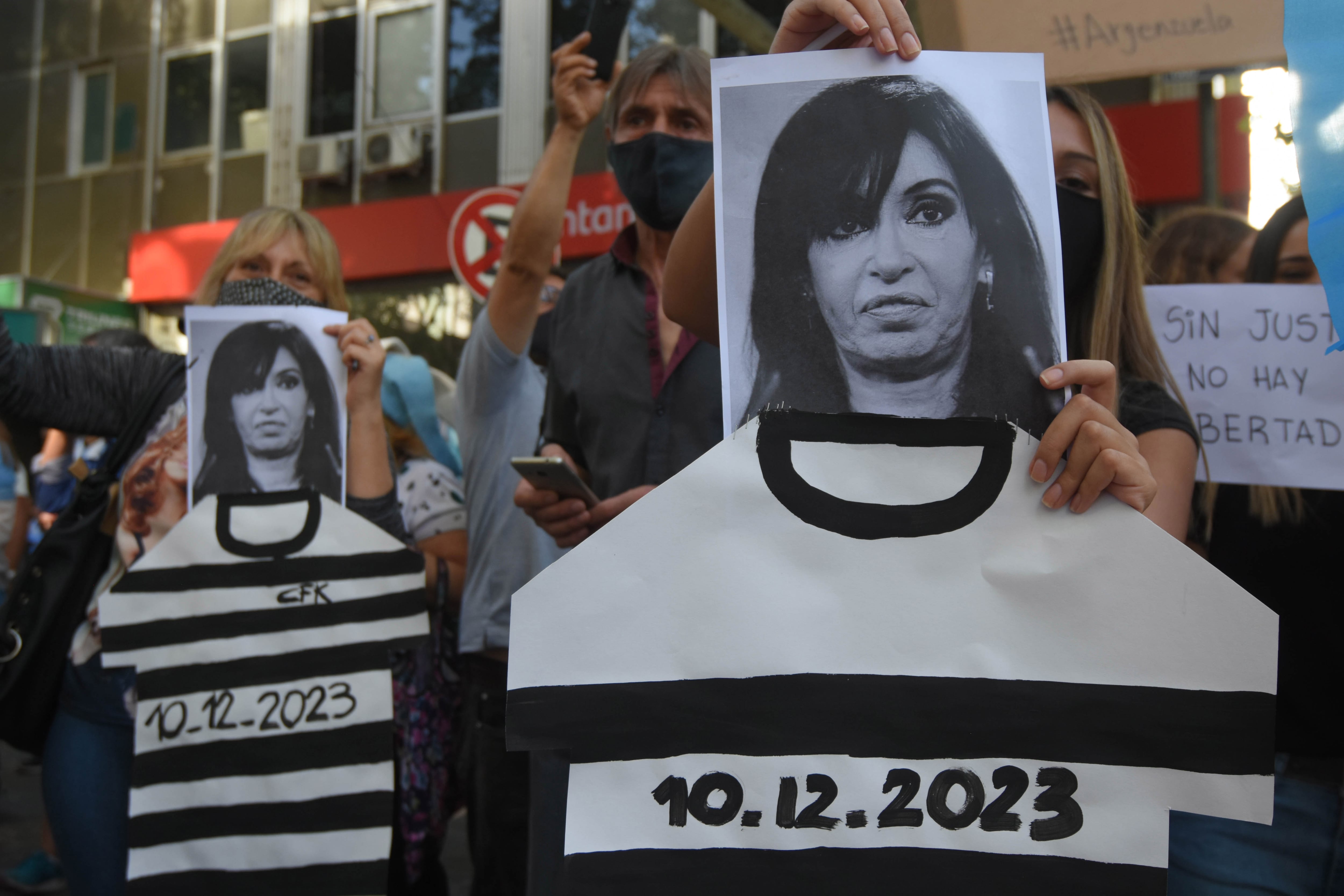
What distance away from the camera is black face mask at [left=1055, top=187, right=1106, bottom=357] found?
4.36ft

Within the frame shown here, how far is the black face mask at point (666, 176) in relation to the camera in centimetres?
178

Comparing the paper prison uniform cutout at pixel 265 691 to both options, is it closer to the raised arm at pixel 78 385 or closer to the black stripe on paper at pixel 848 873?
the raised arm at pixel 78 385

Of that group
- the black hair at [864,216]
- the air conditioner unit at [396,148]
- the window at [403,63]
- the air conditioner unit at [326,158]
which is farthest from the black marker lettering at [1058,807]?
the air conditioner unit at [326,158]

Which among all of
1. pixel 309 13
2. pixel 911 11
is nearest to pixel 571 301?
pixel 911 11

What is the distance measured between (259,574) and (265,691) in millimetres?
200

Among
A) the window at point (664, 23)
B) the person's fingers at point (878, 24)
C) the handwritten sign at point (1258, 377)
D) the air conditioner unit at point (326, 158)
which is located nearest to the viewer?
the person's fingers at point (878, 24)

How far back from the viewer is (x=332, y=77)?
11.1 meters

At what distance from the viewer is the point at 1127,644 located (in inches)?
34.9

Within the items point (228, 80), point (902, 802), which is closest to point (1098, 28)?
point (902, 802)

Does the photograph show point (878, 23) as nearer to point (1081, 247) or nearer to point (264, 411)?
point (1081, 247)

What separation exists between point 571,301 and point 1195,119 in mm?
6778

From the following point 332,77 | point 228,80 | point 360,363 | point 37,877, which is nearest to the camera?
point 360,363

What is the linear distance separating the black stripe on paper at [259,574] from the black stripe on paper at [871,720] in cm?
97

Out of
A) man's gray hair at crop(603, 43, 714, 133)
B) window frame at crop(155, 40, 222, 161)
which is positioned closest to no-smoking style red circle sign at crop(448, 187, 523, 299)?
man's gray hair at crop(603, 43, 714, 133)
